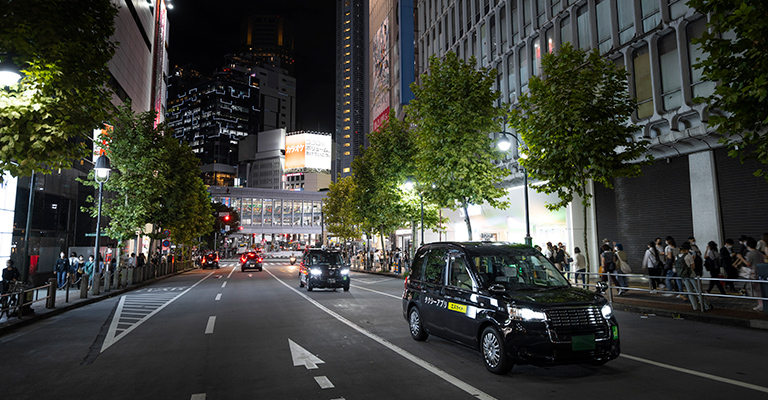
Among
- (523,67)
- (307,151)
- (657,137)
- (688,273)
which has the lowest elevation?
(688,273)

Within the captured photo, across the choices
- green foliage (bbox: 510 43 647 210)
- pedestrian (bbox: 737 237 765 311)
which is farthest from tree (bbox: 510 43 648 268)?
pedestrian (bbox: 737 237 765 311)

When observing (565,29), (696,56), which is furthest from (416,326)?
(565,29)

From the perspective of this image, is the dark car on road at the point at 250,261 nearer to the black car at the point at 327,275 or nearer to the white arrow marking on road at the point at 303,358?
the black car at the point at 327,275

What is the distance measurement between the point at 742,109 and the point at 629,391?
20.0 ft

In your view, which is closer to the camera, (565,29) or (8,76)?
(8,76)

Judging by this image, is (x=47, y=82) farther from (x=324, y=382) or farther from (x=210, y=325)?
(x=324, y=382)

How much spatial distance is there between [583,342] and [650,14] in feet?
63.8

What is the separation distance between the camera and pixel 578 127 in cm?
1360

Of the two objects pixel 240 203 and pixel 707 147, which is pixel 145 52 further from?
pixel 240 203

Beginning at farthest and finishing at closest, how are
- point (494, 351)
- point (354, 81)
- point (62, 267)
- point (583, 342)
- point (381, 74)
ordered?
point (354, 81)
point (381, 74)
point (62, 267)
point (494, 351)
point (583, 342)

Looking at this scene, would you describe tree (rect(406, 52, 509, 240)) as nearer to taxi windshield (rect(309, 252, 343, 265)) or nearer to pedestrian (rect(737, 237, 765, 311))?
taxi windshield (rect(309, 252, 343, 265))

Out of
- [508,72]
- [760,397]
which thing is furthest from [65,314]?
[508,72]

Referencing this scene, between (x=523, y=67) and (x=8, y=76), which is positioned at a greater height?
(x=523, y=67)

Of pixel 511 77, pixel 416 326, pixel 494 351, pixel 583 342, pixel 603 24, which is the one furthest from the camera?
pixel 511 77
